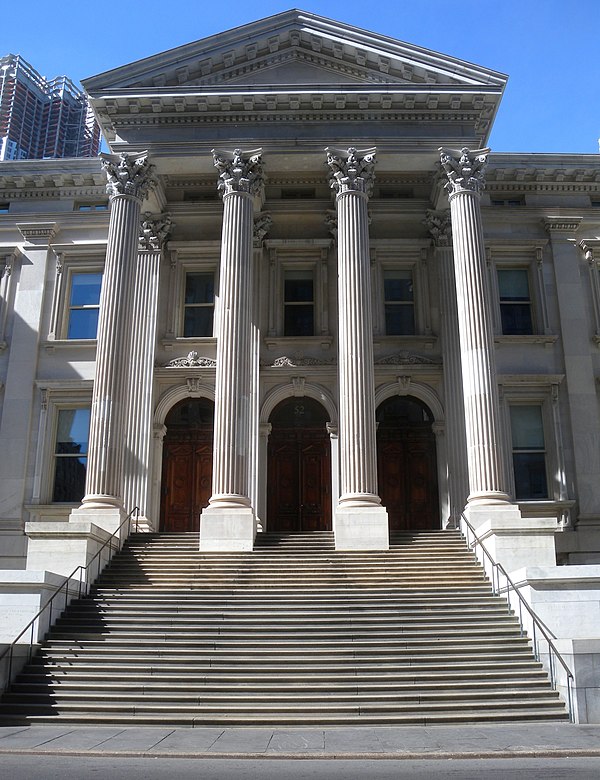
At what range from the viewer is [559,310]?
25.2 metres

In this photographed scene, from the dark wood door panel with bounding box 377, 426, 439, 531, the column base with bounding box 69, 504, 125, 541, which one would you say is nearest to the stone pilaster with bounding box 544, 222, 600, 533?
the dark wood door panel with bounding box 377, 426, 439, 531

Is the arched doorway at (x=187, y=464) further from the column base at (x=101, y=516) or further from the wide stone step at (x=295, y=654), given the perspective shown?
the wide stone step at (x=295, y=654)

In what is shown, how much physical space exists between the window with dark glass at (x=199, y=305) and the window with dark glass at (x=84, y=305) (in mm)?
2946

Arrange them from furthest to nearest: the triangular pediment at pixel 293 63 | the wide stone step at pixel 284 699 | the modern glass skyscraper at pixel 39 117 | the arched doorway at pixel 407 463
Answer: the modern glass skyscraper at pixel 39 117, the arched doorway at pixel 407 463, the triangular pediment at pixel 293 63, the wide stone step at pixel 284 699

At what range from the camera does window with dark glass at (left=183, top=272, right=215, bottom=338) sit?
25.7 meters

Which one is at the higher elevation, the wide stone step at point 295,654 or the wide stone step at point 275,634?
the wide stone step at point 275,634

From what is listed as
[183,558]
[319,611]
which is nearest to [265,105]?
[183,558]

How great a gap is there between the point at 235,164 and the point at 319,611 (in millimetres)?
12708

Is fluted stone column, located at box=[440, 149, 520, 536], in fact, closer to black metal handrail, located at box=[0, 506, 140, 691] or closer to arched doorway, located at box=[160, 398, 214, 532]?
arched doorway, located at box=[160, 398, 214, 532]

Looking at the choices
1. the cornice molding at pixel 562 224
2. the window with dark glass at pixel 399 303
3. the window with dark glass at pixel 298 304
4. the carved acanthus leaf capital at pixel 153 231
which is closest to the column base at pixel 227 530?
the window with dark glass at pixel 298 304

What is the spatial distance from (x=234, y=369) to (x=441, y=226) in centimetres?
927

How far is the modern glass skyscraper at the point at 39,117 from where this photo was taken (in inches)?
3570

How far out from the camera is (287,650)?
13984 mm

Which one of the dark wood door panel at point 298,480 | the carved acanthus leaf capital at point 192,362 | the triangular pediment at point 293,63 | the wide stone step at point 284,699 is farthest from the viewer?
the carved acanthus leaf capital at point 192,362
